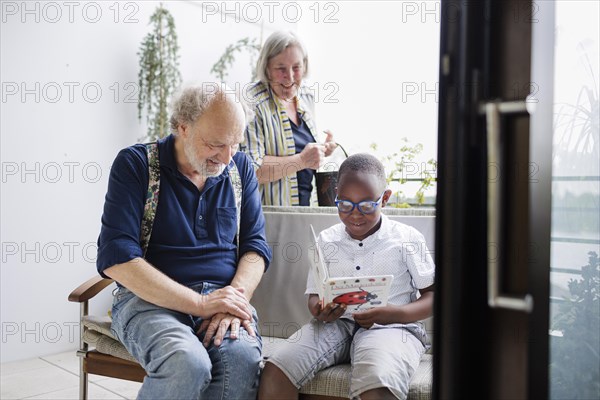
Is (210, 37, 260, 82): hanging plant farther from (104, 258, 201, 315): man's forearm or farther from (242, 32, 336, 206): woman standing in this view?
(104, 258, 201, 315): man's forearm

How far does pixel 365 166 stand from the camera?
6.61 feet

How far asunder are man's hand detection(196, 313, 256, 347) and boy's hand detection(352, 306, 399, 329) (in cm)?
34

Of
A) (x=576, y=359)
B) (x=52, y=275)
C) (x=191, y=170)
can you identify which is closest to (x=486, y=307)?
(x=576, y=359)

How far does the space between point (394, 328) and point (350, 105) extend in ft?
9.54

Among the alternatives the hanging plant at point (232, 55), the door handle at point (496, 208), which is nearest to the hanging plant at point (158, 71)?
the hanging plant at point (232, 55)

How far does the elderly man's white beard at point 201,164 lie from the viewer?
1.98 metres

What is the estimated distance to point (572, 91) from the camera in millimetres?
1420

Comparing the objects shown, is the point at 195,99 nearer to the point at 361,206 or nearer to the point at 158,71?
the point at 361,206

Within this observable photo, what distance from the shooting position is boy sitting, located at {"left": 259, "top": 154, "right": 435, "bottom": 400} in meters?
1.70

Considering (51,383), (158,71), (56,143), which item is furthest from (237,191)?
(158,71)

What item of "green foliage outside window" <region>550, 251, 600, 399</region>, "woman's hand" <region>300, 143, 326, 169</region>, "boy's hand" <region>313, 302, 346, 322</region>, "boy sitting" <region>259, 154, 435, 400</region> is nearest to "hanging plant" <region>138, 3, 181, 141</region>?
"woman's hand" <region>300, 143, 326, 169</region>

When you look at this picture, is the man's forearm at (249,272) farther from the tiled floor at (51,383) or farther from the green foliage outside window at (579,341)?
the tiled floor at (51,383)

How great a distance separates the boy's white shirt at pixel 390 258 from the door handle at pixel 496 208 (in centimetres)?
99

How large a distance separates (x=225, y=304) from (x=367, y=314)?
43 centimetres
